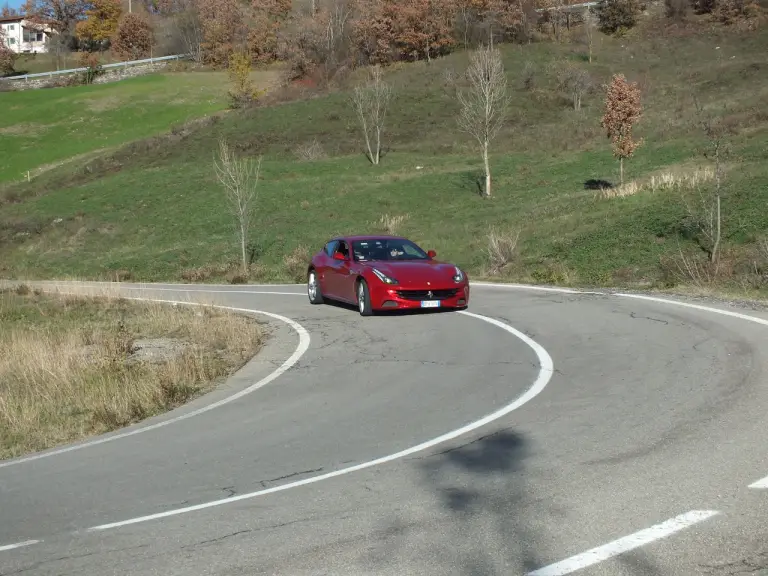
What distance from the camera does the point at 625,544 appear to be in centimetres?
471

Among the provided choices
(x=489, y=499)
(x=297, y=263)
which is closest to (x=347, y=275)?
(x=489, y=499)

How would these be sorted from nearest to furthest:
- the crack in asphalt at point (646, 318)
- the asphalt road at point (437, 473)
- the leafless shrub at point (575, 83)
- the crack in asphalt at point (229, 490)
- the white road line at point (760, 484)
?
the asphalt road at point (437, 473) < the white road line at point (760, 484) < the crack in asphalt at point (229, 490) < the crack in asphalt at point (646, 318) < the leafless shrub at point (575, 83)

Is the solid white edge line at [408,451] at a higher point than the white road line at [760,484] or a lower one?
lower

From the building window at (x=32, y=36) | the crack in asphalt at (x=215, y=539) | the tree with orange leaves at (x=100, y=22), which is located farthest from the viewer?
the building window at (x=32, y=36)

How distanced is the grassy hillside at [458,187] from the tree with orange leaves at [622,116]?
147 centimetres

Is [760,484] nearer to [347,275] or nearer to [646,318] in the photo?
[646,318]

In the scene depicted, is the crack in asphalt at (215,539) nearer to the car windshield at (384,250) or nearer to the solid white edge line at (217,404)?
the solid white edge line at (217,404)

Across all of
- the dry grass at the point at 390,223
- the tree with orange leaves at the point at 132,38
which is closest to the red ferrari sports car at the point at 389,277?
the dry grass at the point at 390,223

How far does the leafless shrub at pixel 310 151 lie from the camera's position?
62.6 m

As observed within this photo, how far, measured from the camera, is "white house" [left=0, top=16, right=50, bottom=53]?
516ft

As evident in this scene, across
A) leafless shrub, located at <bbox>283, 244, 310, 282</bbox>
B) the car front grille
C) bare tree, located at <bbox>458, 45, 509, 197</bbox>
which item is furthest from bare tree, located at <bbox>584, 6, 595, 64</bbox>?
the car front grille

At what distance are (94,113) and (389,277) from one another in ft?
256

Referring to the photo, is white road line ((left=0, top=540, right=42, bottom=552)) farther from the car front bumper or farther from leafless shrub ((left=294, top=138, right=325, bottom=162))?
leafless shrub ((left=294, top=138, right=325, bottom=162))

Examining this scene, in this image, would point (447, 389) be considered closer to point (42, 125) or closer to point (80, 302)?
point (80, 302)
